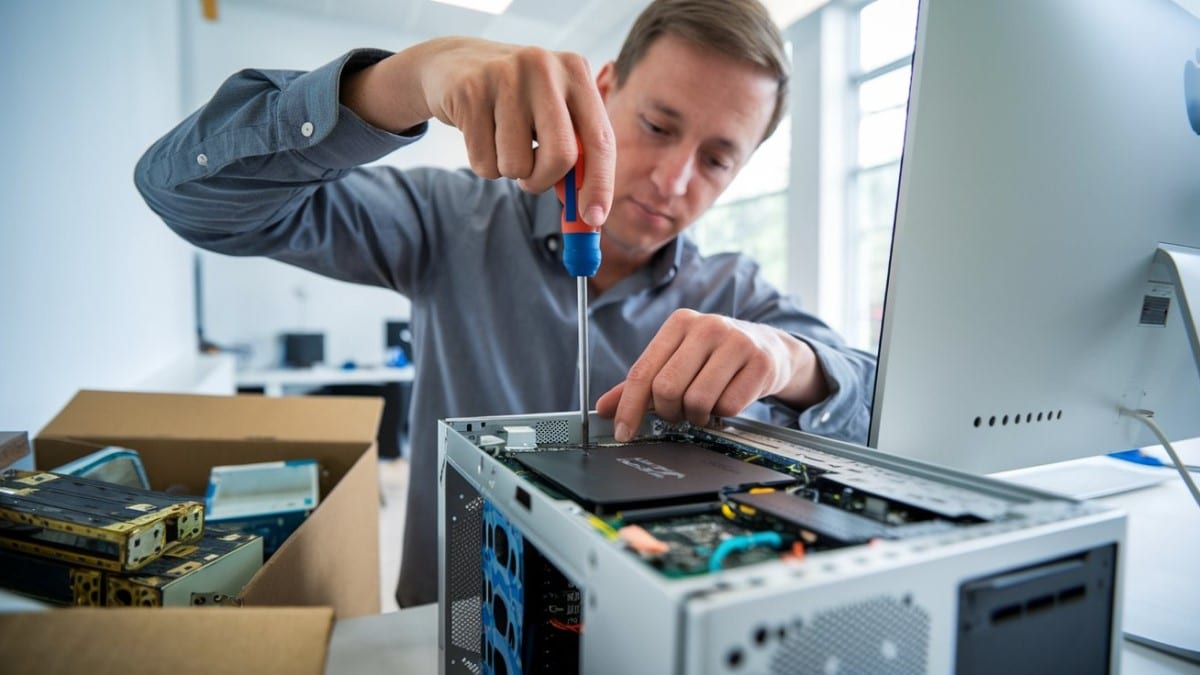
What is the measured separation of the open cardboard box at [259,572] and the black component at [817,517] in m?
0.22

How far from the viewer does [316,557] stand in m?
0.55

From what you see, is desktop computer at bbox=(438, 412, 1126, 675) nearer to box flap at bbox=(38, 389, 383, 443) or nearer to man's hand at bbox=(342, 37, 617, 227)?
man's hand at bbox=(342, 37, 617, 227)

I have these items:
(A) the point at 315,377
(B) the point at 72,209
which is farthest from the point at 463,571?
(A) the point at 315,377

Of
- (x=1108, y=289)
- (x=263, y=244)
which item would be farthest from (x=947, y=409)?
(x=263, y=244)

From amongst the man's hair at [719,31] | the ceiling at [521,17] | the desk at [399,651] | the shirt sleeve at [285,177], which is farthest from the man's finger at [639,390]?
the ceiling at [521,17]

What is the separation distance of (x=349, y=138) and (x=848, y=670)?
650 mm

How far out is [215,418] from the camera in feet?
2.79

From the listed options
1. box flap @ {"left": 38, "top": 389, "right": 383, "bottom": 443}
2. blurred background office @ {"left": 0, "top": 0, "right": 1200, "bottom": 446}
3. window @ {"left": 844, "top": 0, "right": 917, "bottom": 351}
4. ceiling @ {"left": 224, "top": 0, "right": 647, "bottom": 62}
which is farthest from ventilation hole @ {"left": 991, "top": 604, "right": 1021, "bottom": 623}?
window @ {"left": 844, "top": 0, "right": 917, "bottom": 351}

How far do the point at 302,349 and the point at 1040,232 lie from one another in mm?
4246

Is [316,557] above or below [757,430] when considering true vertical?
below

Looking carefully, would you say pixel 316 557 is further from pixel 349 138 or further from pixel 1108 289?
pixel 1108 289

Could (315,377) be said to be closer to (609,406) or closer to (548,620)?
(609,406)

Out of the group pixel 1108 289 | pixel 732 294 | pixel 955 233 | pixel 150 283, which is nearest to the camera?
pixel 955 233

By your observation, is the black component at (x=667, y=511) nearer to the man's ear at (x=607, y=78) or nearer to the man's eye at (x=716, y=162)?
the man's eye at (x=716, y=162)
